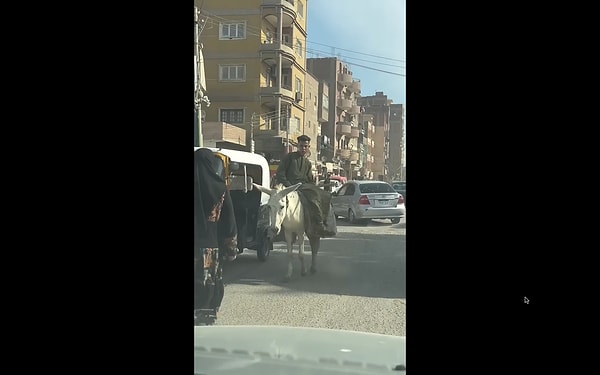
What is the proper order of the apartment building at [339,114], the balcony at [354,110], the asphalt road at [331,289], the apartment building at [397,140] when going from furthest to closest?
the balcony at [354,110] < the apartment building at [339,114] < the asphalt road at [331,289] < the apartment building at [397,140]

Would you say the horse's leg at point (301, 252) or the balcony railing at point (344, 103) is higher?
the balcony railing at point (344, 103)

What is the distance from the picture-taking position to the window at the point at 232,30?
1.75 m

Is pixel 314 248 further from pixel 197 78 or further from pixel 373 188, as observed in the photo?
pixel 197 78

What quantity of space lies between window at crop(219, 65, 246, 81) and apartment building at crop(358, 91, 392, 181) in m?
0.46

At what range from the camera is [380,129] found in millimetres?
1712

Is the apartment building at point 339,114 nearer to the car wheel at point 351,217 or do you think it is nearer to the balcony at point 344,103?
the balcony at point 344,103

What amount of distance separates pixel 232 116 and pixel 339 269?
72 centimetres

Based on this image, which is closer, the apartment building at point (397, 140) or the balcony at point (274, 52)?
the apartment building at point (397, 140)

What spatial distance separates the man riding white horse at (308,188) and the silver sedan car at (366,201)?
0.05m

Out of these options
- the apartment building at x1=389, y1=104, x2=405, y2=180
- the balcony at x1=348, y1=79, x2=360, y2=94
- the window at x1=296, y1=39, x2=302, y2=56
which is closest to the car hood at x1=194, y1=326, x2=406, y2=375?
the apartment building at x1=389, y1=104, x2=405, y2=180

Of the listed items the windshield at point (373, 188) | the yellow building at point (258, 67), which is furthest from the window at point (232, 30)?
the windshield at point (373, 188)
